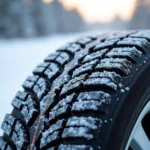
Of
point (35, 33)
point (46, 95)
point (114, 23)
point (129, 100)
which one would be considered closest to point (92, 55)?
point (46, 95)

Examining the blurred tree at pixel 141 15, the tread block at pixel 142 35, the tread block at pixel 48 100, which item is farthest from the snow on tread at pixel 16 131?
the blurred tree at pixel 141 15

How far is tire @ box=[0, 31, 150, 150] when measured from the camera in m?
1.18

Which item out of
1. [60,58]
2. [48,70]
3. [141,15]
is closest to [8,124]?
[48,70]

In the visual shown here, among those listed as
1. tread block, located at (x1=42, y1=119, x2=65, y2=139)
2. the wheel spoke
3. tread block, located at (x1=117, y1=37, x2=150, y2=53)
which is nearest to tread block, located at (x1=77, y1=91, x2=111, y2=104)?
tread block, located at (x1=42, y1=119, x2=65, y2=139)

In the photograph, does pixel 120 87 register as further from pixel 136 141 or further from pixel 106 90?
pixel 136 141

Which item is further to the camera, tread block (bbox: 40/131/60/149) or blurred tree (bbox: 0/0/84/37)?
blurred tree (bbox: 0/0/84/37)

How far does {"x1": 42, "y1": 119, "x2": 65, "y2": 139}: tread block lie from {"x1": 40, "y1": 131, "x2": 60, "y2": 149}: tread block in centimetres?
1

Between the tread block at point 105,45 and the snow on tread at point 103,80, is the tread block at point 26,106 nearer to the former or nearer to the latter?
the snow on tread at point 103,80

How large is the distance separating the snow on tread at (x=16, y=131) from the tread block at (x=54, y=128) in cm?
14

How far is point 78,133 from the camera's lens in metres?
1.17

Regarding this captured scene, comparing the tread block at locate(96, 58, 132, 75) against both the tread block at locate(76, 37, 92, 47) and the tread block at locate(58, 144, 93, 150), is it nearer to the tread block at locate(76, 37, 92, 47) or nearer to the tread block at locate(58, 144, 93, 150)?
the tread block at locate(58, 144, 93, 150)

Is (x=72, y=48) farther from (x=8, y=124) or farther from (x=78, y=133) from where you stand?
(x=78, y=133)

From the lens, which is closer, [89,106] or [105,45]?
[89,106]

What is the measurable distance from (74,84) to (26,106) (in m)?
0.33
